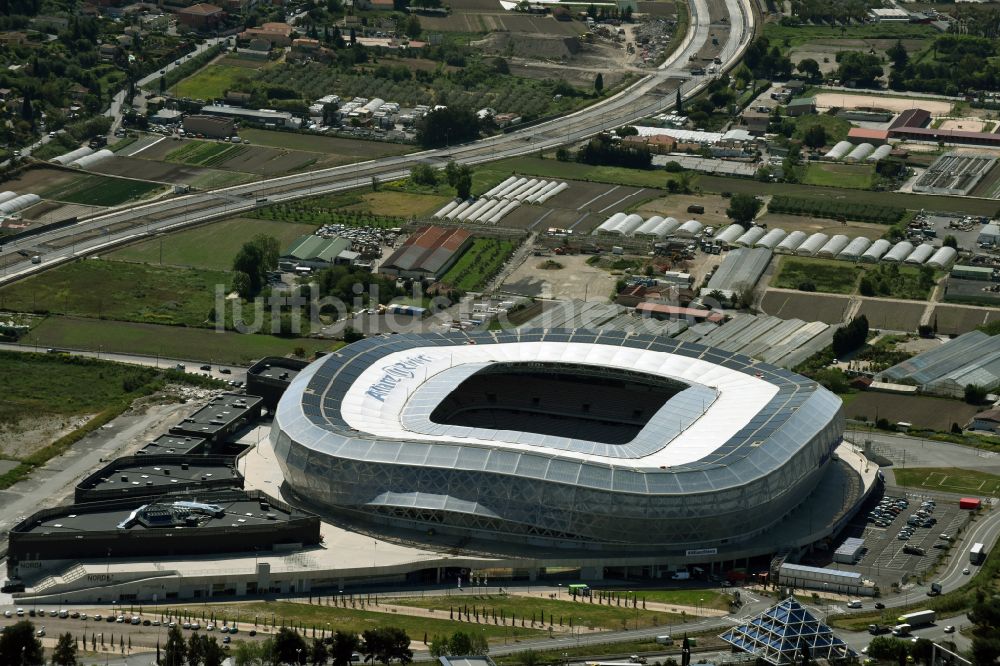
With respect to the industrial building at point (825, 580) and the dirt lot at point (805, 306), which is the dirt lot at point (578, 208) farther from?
the industrial building at point (825, 580)

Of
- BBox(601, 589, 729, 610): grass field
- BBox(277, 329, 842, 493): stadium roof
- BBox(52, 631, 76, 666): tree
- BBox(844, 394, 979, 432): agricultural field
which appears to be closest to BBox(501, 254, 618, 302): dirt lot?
BBox(844, 394, 979, 432): agricultural field

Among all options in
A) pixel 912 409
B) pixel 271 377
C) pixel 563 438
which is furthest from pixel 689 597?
pixel 271 377

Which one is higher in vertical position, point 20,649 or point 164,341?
point 20,649

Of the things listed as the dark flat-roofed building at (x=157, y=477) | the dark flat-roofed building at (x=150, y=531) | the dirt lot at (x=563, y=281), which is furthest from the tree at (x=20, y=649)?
the dirt lot at (x=563, y=281)

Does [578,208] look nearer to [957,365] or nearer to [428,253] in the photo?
[428,253]

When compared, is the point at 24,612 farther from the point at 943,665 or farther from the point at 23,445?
the point at 943,665

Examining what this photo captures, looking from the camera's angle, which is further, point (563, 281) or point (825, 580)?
point (563, 281)
